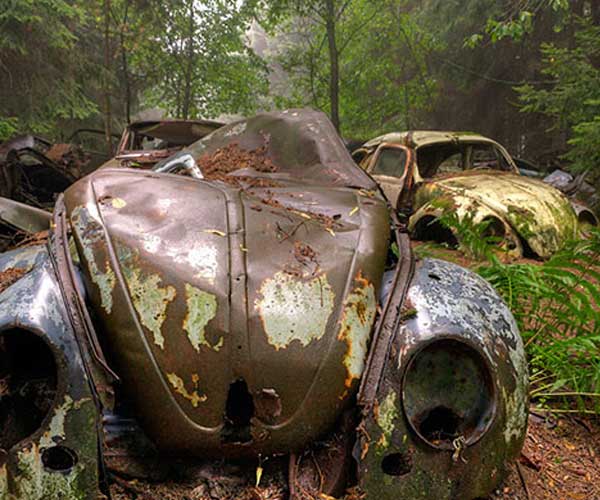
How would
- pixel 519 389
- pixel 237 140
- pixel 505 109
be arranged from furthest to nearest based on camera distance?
pixel 505 109, pixel 237 140, pixel 519 389

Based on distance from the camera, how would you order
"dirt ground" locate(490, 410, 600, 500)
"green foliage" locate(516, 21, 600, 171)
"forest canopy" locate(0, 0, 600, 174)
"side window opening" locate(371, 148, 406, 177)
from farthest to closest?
"forest canopy" locate(0, 0, 600, 174), "green foliage" locate(516, 21, 600, 171), "side window opening" locate(371, 148, 406, 177), "dirt ground" locate(490, 410, 600, 500)

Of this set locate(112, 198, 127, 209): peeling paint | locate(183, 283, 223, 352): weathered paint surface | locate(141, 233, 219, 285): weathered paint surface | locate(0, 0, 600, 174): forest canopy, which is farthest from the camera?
locate(0, 0, 600, 174): forest canopy

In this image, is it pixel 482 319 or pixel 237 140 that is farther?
pixel 237 140

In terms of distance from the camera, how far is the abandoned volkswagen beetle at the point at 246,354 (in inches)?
51.6

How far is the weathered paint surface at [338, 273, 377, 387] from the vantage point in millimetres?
1424

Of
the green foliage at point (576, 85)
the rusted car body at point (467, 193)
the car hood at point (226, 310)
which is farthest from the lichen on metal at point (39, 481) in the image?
the green foliage at point (576, 85)

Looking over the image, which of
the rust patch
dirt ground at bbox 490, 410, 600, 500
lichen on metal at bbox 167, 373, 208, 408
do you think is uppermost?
the rust patch

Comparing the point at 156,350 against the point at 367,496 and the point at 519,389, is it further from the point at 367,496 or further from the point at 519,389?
the point at 519,389

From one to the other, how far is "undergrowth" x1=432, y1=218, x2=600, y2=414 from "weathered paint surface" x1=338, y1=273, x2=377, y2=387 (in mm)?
1605

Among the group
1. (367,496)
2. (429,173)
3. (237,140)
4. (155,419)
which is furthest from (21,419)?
(429,173)

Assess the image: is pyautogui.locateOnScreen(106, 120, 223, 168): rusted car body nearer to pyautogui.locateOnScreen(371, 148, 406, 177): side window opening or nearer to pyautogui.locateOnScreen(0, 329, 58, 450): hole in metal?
pyautogui.locateOnScreen(371, 148, 406, 177): side window opening

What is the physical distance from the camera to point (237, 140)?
268cm

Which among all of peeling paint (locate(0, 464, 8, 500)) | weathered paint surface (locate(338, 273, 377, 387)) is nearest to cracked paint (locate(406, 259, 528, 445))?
weathered paint surface (locate(338, 273, 377, 387))

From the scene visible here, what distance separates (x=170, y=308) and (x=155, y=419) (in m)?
0.30
